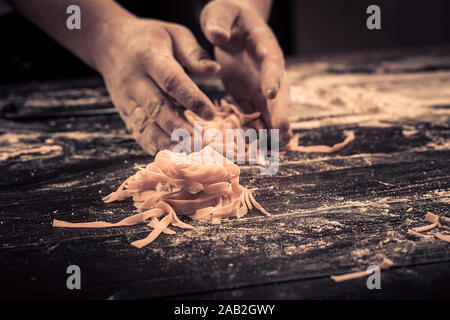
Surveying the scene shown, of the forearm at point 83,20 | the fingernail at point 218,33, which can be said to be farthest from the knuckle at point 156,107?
the forearm at point 83,20

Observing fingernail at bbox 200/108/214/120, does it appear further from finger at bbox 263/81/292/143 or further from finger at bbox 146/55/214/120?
finger at bbox 263/81/292/143

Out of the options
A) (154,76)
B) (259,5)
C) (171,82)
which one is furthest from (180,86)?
(259,5)

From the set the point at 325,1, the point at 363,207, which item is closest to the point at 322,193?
the point at 363,207

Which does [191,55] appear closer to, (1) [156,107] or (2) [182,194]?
(1) [156,107]

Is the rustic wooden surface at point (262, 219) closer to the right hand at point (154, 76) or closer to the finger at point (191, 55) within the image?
the right hand at point (154, 76)

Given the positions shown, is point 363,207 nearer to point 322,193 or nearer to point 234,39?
point 322,193
